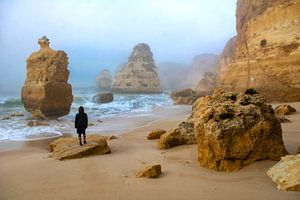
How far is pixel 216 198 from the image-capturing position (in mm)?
4758

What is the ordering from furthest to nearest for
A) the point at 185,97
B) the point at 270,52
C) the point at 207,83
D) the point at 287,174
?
the point at 207,83 → the point at 185,97 → the point at 270,52 → the point at 287,174

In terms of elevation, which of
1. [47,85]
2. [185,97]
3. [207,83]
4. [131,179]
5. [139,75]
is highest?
[139,75]

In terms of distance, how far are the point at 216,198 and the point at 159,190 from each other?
98cm

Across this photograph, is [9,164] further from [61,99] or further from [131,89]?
[131,89]

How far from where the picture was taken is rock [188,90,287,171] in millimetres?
6219

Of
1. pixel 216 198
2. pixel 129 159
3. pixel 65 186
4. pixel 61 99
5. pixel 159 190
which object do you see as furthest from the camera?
pixel 61 99

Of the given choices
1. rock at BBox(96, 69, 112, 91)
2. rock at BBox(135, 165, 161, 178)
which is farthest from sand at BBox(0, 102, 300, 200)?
rock at BBox(96, 69, 112, 91)

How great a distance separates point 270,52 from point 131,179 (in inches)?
694

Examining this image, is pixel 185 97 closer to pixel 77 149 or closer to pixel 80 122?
pixel 80 122

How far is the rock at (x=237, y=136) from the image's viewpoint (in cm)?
622

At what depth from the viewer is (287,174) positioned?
16.6 feet

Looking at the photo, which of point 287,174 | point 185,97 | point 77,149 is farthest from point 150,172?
point 185,97

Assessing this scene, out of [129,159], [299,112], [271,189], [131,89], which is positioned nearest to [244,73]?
[299,112]

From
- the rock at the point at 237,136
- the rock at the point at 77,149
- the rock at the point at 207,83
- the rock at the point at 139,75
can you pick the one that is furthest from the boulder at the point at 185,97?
the rock at the point at 139,75
